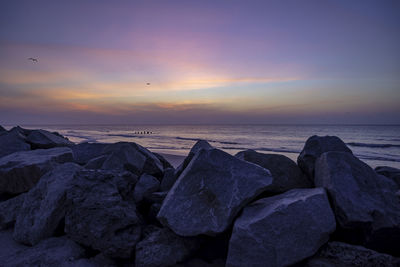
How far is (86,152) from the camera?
7.27m

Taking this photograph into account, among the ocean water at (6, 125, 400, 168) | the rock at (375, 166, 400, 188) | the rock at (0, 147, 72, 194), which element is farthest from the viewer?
the ocean water at (6, 125, 400, 168)

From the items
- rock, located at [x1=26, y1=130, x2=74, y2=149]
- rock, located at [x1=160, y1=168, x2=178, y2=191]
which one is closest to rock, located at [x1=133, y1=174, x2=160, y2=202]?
rock, located at [x1=160, y1=168, x2=178, y2=191]

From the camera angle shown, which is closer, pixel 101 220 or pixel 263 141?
pixel 101 220

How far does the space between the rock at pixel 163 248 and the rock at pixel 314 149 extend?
2.49 m

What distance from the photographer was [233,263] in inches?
108

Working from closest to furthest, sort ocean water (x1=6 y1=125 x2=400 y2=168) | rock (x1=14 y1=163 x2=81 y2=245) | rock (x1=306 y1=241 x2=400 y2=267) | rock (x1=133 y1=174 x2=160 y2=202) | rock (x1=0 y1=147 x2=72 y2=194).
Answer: rock (x1=306 y1=241 x2=400 y2=267)
rock (x1=14 y1=163 x2=81 y2=245)
rock (x1=133 y1=174 x2=160 y2=202)
rock (x1=0 y1=147 x2=72 y2=194)
ocean water (x1=6 y1=125 x2=400 y2=168)

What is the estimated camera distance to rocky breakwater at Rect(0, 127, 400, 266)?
109 inches

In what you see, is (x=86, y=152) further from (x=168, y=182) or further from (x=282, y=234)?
(x=282, y=234)

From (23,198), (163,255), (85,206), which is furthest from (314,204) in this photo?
(23,198)

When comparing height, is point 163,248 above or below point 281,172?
below

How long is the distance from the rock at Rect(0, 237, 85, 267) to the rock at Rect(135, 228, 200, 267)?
913mm

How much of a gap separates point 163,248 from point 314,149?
3.27 metres

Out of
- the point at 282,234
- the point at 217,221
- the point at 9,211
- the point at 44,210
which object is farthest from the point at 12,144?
the point at 282,234

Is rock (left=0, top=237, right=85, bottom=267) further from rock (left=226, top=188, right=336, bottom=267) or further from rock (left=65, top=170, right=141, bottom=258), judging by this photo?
rock (left=226, top=188, right=336, bottom=267)
